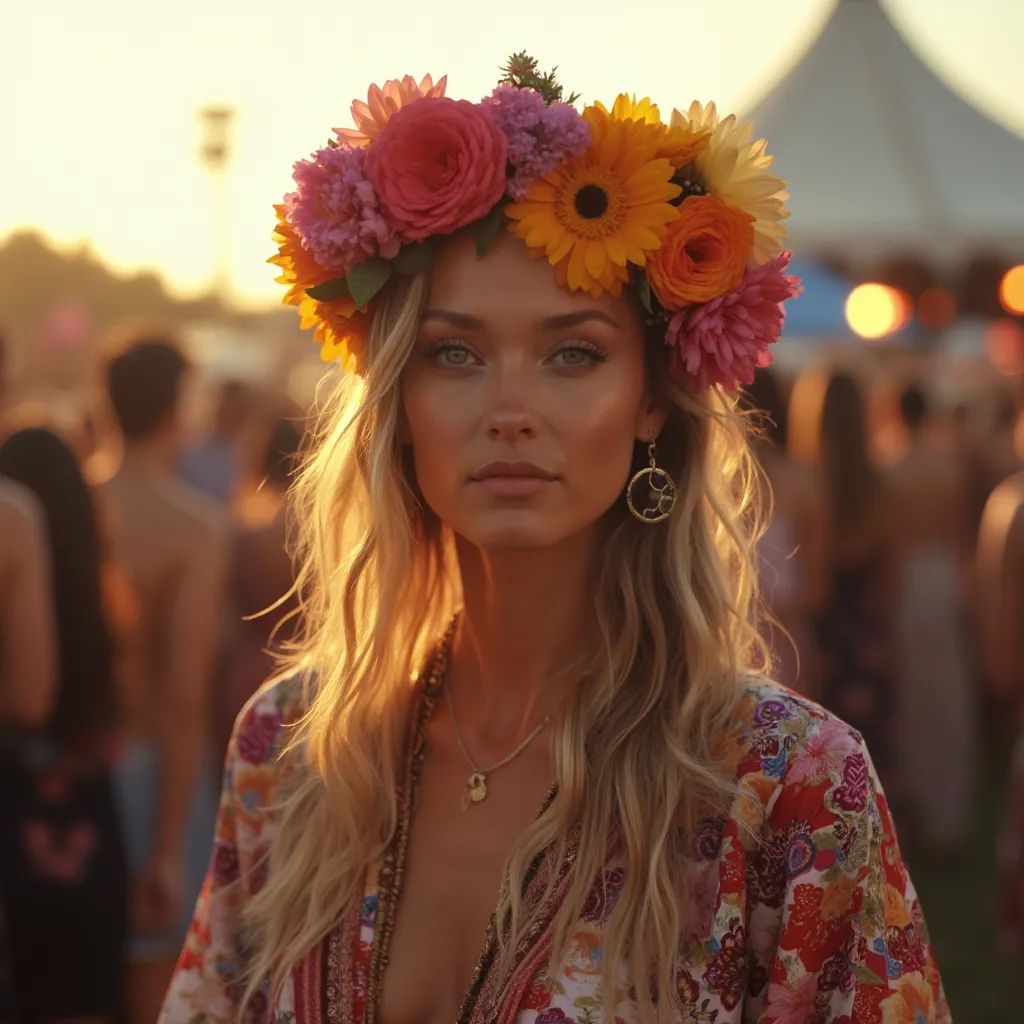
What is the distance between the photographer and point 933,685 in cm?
831

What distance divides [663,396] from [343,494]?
1.63 ft

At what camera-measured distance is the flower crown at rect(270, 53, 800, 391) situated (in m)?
2.24

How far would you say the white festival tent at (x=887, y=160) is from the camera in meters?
14.9

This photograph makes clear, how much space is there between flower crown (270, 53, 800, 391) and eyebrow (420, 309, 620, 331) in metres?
0.03

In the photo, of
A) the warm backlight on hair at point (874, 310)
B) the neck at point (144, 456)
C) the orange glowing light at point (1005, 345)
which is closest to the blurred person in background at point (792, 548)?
the neck at point (144, 456)

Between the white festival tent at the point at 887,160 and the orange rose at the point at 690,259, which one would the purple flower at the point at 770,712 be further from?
the white festival tent at the point at 887,160

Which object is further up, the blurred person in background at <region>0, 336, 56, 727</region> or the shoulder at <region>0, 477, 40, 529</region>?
the shoulder at <region>0, 477, 40, 529</region>

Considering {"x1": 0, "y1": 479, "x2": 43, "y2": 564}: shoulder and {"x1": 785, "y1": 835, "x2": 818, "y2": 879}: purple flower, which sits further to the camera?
{"x1": 0, "y1": 479, "x2": 43, "y2": 564}: shoulder

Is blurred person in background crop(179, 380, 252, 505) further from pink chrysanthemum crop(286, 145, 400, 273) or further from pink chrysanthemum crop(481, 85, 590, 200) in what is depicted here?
pink chrysanthemum crop(481, 85, 590, 200)

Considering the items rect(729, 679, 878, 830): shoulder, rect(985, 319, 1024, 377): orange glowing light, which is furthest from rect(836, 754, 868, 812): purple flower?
rect(985, 319, 1024, 377): orange glowing light

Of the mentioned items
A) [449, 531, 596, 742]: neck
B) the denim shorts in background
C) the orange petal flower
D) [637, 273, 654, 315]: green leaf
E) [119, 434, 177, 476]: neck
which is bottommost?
the denim shorts in background

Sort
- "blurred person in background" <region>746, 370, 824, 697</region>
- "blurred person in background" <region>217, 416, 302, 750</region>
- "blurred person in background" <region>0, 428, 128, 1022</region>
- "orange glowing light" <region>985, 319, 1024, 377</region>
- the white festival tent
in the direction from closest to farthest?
"blurred person in background" <region>0, 428, 128, 1022</region> < "blurred person in background" <region>217, 416, 302, 750</region> < "blurred person in background" <region>746, 370, 824, 697</region> < the white festival tent < "orange glowing light" <region>985, 319, 1024, 377</region>

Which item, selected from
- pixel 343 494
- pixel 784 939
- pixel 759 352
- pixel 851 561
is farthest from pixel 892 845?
pixel 851 561

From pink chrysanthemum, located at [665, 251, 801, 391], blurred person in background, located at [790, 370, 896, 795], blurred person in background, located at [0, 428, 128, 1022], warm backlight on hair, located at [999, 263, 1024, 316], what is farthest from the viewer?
warm backlight on hair, located at [999, 263, 1024, 316]
